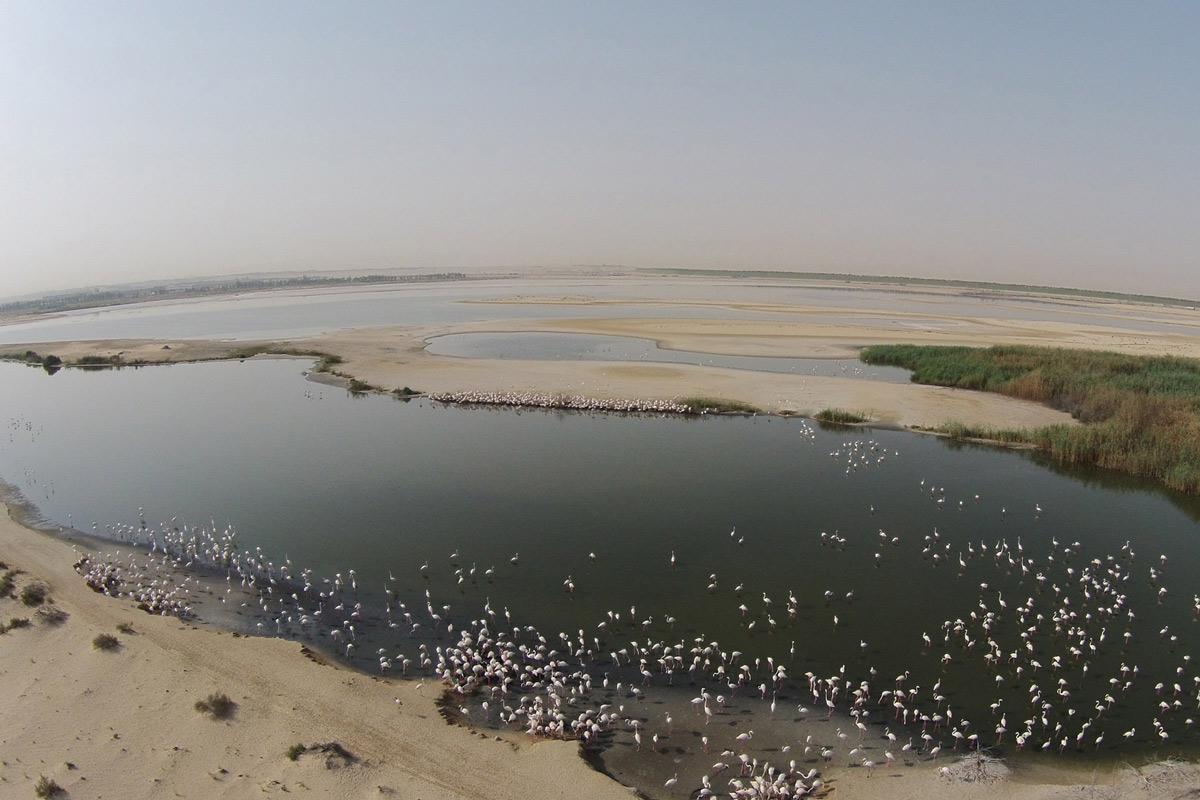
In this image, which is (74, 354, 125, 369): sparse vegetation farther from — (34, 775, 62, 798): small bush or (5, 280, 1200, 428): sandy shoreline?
(34, 775, 62, 798): small bush

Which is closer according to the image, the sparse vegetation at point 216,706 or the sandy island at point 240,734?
the sandy island at point 240,734

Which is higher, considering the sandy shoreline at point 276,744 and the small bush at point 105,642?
the small bush at point 105,642

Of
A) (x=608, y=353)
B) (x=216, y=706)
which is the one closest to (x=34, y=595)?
(x=216, y=706)

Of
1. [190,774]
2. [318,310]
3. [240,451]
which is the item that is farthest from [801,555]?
[318,310]

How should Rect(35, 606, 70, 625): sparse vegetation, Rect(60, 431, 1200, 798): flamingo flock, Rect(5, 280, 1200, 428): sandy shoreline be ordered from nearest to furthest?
Rect(60, 431, 1200, 798): flamingo flock < Rect(35, 606, 70, 625): sparse vegetation < Rect(5, 280, 1200, 428): sandy shoreline

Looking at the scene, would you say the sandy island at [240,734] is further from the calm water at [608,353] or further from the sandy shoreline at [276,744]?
the calm water at [608,353]

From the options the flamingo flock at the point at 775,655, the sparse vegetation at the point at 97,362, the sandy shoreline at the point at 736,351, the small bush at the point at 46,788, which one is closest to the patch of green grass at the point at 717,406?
the sandy shoreline at the point at 736,351

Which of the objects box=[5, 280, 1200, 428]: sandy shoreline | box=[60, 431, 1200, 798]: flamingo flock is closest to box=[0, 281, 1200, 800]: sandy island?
box=[60, 431, 1200, 798]: flamingo flock
